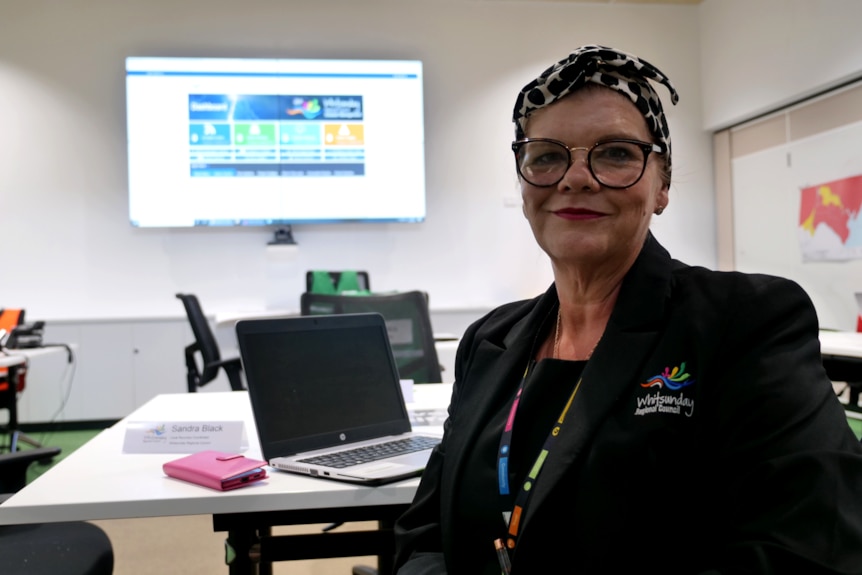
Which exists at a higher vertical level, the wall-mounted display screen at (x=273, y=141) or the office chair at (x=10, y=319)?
the wall-mounted display screen at (x=273, y=141)

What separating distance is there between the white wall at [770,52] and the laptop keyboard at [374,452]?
14.2 feet

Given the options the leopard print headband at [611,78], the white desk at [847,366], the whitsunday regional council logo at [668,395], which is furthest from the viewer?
the white desk at [847,366]

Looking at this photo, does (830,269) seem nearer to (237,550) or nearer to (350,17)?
(350,17)

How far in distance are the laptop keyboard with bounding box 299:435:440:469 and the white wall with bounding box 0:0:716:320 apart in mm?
4123

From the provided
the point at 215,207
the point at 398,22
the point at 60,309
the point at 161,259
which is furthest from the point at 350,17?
the point at 60,309

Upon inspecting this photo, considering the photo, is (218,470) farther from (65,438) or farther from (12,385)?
(65,438)

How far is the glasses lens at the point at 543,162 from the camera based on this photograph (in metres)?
1.12

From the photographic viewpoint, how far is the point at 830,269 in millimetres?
4832

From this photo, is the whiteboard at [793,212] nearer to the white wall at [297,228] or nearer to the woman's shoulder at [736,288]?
the white wall at [297,228]

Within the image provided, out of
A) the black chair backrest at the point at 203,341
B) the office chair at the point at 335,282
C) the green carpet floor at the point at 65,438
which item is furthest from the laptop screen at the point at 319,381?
the green carpet floor at the point at 65,438

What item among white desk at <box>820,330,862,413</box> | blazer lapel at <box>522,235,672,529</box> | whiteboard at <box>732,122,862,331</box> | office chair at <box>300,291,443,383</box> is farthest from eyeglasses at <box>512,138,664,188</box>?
whiteboard at <box>732,122,862,331</box>

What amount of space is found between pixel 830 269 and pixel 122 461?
4801mm

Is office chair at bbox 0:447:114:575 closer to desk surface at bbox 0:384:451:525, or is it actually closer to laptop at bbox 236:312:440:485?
desk surface at bbox 0:384:451:525

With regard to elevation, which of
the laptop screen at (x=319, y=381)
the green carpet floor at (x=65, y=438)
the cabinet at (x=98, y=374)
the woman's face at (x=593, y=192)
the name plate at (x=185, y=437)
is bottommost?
the green carpet floor at (x=65, y=438)
